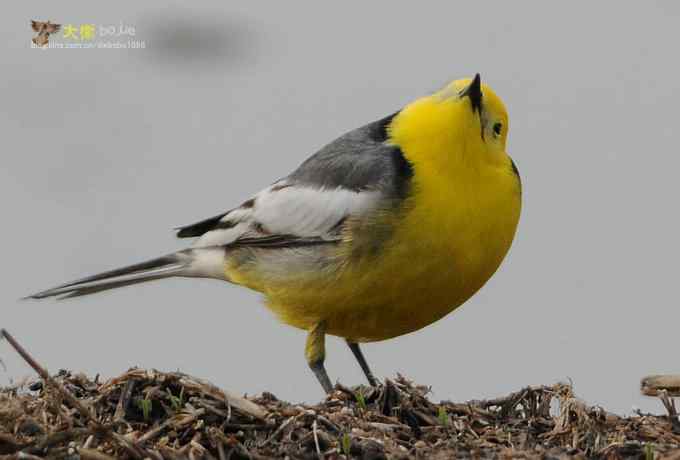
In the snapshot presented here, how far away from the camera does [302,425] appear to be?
389cm

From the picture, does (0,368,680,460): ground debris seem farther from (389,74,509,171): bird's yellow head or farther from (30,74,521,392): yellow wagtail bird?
(389,74,509,171): bird's yellow head

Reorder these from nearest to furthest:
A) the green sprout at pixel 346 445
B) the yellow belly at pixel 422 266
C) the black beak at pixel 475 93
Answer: the green sprout at pixel 346 445
the yellow belly at pixel 422 266
the black beak at pixel 475 93

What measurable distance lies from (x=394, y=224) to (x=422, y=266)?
0.30 m

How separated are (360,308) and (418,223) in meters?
0.66

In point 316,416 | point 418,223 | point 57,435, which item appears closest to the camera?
point 57,435

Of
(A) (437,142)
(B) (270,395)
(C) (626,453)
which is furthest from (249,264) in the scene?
(C) (626,453)

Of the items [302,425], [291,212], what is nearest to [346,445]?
[302,425]

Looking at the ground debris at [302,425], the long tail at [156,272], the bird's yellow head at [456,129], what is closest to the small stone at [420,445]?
the ground debris at [302,425]

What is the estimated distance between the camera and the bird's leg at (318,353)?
651 centimetres

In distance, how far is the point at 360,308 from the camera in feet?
20.1

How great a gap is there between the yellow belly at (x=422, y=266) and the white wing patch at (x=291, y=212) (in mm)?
231

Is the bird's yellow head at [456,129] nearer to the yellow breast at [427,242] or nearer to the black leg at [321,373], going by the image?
the yellow breast at [427,242]

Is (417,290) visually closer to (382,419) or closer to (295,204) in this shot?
(295,204)

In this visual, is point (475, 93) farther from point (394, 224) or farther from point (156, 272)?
point (156, 272)
